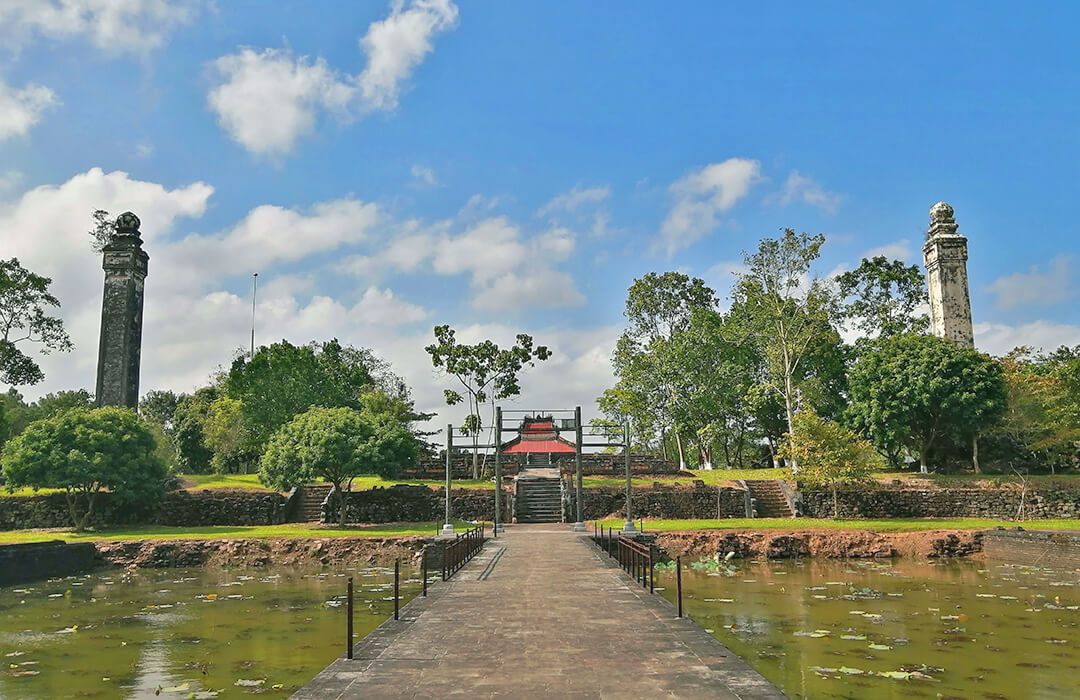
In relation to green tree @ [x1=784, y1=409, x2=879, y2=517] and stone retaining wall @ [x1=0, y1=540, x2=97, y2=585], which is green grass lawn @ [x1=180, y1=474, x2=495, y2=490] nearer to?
stone retaining wall @ [x1=0, y1=540, x2=97, y2=585]

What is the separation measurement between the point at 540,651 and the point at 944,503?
96.9ft

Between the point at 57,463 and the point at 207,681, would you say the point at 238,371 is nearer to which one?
the point at 57,463

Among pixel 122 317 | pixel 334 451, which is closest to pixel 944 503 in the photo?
pixel 334 451

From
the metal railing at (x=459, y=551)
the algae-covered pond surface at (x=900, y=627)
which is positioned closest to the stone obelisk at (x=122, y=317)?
the metal railing at (x=459, y=551)

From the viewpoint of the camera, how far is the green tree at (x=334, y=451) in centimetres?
2947

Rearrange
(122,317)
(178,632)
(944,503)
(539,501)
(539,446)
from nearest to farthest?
(178,632) < (944,503) < (539,501) < (122,317) < (539,446)

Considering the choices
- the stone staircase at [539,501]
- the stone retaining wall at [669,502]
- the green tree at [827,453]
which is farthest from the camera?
the stone staircase at [539,501]

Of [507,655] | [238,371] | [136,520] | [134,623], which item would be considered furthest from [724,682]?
[238,371]

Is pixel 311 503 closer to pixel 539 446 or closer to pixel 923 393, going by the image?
pixel 539 446

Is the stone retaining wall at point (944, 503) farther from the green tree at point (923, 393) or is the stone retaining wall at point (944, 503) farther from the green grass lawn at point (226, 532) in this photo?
the green grass lawn at point (226, 532)

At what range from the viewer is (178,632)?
13.0 meters

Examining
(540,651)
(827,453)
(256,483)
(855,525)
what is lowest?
(855,525)

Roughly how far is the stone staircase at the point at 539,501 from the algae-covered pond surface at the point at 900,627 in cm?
1326

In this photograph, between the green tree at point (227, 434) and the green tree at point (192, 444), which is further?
the green tree at point (192, 444)
